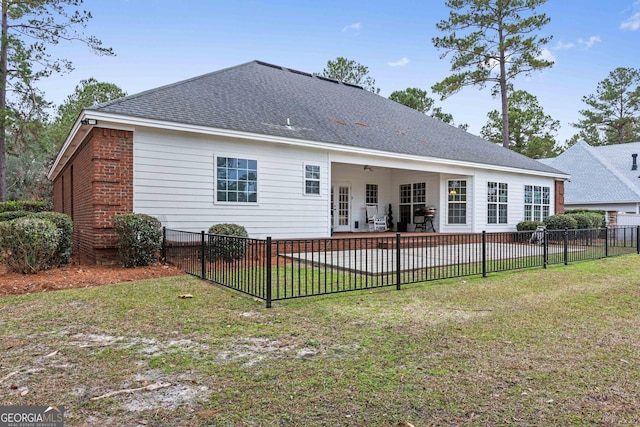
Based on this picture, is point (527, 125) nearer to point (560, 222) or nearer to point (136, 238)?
point (560, 222)

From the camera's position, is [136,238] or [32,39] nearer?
[136,238]

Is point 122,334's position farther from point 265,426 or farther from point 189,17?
point 189,17

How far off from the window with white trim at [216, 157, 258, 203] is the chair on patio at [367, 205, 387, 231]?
712 cm

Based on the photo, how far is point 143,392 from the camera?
273cm

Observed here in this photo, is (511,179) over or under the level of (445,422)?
over

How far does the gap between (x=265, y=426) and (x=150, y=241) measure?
6428 millimetres

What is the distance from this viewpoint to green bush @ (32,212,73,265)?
7.68 metres

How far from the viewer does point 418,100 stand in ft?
107

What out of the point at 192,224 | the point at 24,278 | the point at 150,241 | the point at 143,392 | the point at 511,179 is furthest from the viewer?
the point at 511,179

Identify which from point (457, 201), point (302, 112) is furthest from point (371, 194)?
point (302, 112)

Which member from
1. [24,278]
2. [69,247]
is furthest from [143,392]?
[69,247]

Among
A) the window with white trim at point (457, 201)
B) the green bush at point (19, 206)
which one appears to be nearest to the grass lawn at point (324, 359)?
the window with white trim at point (457, 201)

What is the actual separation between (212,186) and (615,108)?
43012 millimetres

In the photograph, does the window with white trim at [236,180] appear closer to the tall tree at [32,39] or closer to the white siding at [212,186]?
the white siding at [212,186]
